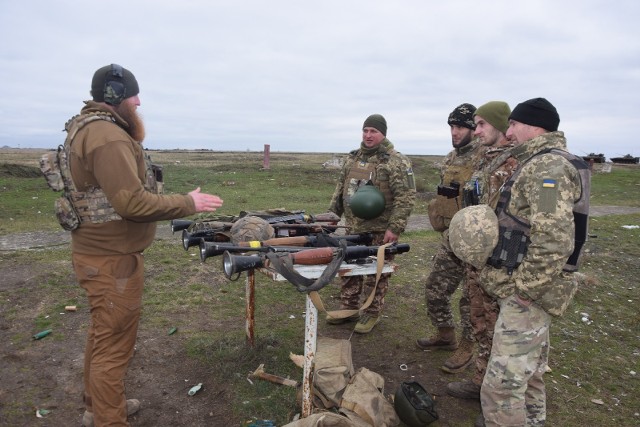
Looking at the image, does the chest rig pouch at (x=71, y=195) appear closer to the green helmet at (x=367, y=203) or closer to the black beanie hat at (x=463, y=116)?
the green helmet at (x=367, y=203)

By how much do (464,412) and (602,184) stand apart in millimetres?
27529

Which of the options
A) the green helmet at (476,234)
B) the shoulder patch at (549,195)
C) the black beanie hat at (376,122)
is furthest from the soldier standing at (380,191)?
the shoulder patch at (549,195)

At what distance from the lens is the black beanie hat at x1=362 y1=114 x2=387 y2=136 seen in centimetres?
577

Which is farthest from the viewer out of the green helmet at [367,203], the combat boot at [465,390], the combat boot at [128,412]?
the green helmet at [367,203]

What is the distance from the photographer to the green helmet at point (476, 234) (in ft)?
11.3

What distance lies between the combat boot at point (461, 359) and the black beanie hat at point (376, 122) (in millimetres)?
2789

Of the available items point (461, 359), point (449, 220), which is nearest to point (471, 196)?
point (449, 220)

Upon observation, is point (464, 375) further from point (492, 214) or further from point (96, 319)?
point (96, 319)

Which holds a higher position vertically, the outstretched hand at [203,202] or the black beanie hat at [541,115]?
the black beanie hat at [541,115]

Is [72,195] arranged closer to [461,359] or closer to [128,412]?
[128,412]

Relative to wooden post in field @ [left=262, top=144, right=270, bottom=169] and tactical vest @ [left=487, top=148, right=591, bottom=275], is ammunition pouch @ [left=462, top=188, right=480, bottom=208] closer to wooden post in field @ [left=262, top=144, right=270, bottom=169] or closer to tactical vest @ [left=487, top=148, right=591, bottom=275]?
tactical vest @ [left=487, top=148, right=591, bottom=275]

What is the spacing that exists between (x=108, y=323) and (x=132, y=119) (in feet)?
5.36

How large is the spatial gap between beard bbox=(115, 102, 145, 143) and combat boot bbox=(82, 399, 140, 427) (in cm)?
237

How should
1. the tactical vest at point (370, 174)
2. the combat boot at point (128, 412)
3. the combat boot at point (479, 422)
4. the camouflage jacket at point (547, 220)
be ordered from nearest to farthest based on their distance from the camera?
the camouflage jacket at point (547, 220) → the combat boot at point (128, 412) → the combat boot at point (479, 422) → the tactical vest at point (370, 174)
